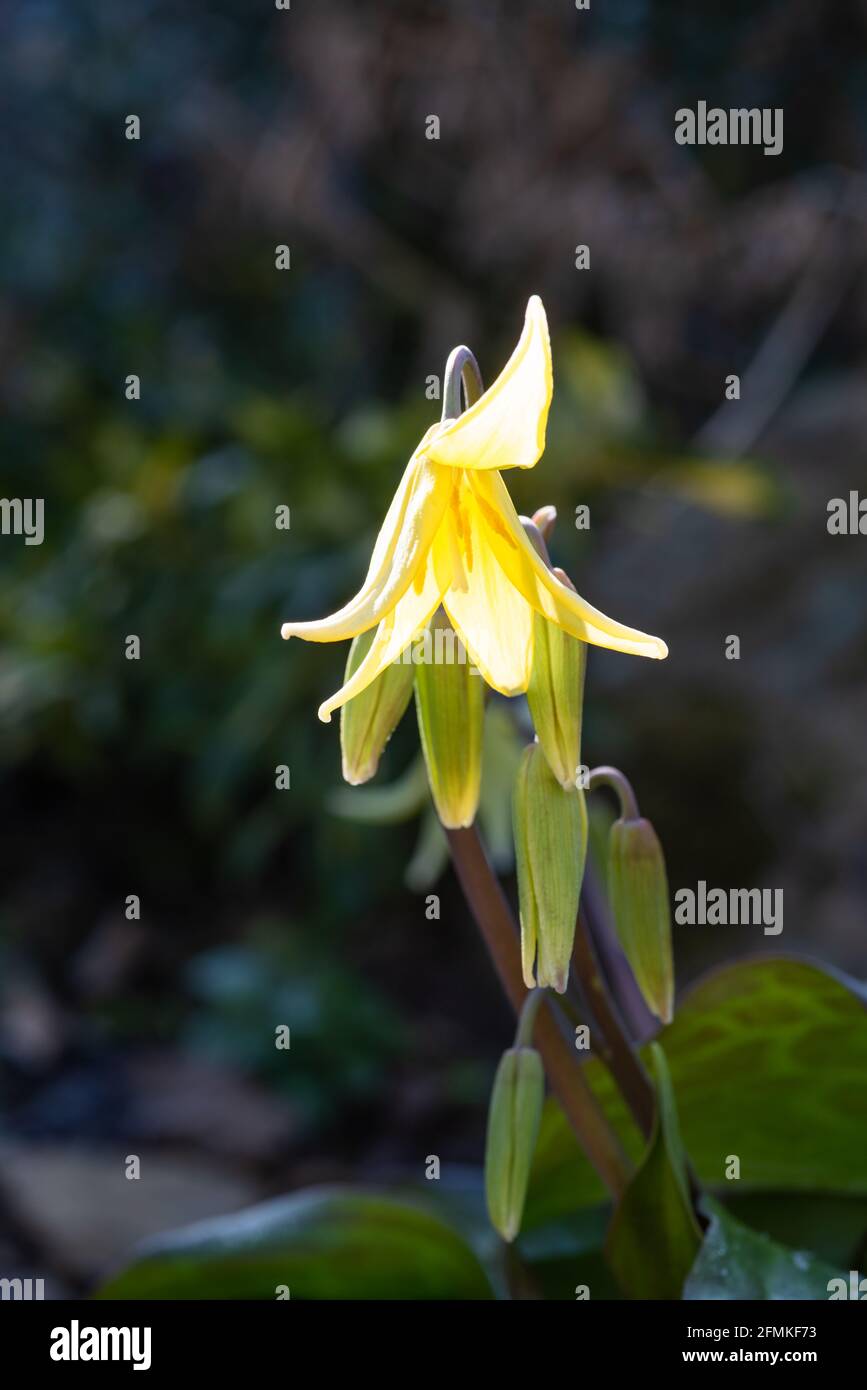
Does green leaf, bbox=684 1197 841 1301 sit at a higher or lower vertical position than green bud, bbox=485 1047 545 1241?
lower

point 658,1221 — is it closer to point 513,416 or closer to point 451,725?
point 451,725

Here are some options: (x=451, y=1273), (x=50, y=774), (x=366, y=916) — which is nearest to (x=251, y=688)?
(x=366, y=916)
